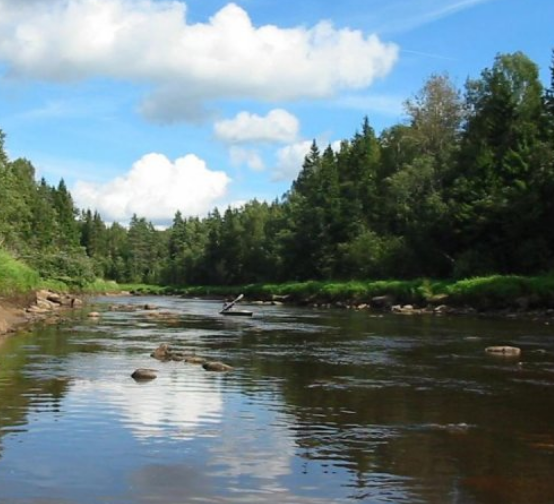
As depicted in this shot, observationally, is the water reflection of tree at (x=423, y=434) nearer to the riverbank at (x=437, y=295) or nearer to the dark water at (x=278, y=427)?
the dark water at (x=278, y=427)

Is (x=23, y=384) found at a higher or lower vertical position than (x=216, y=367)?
lower

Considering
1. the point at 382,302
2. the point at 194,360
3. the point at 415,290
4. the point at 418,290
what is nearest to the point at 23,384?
the point at 194,360

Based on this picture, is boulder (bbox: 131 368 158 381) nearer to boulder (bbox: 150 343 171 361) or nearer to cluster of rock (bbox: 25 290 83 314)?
boulder (bbox: 150 343 171 361)

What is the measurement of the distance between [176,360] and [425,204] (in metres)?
61.0

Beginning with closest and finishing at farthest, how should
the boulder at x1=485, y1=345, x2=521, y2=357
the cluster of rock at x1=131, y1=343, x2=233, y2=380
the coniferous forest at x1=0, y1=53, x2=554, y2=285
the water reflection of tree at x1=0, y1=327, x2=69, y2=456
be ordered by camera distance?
1. the water reflection of tree at x1=0, y1=327, x2=69, y2=456
2. the cluster of rock at x1=131, y1=343, x2=233, y2=380
3. the boulder at x1=485, y1=345, x2=521, y2=357
4. the coniferous forest at x1=0, y1=53, x2=554, y2=285

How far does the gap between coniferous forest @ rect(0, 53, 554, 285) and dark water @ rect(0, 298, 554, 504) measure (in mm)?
42558

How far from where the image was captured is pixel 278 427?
15898mm

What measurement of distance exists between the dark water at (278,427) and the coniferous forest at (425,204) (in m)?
42.6

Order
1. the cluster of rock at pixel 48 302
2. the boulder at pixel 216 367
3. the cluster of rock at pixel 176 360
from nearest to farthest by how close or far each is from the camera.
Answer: the cluster of rock at pixel 176 360, the boulder at pixel 216 367, the cluster of rock at pixel 48 302

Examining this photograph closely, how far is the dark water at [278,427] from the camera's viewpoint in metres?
11.4

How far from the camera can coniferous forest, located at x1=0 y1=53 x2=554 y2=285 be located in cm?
7188

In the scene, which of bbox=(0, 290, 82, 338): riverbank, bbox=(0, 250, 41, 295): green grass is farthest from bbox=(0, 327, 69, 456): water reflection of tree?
bbox=(0, 250, 41, 295): green grass

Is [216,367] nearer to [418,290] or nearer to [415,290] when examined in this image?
[418,290]

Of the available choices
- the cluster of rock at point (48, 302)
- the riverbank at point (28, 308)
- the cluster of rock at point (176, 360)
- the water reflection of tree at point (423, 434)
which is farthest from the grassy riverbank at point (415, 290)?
the water reflection of tree at point (423, 434)
